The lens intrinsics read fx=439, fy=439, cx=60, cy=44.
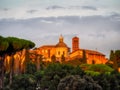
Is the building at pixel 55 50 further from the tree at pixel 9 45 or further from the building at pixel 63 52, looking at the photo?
the tree at pixel 9 45

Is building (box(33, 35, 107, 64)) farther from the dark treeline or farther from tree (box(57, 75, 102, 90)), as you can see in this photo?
tree (box(57, 75, 102, 90))

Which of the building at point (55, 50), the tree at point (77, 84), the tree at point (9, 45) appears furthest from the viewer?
the building at point (55, 50)

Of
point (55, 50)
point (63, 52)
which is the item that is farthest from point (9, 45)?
point (55, 50)

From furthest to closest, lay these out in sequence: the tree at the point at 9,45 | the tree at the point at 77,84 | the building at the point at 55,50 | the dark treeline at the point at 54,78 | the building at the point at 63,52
Result: the building at the point at 55,50 < the building at the point at 63,52 < the dark treeline at the point at 54,78 < the tree at the point at 77,84 < the tree at the point at 9,45

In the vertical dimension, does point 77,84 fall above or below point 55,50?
below

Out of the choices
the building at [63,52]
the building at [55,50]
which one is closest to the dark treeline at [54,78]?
the building at [63,52]

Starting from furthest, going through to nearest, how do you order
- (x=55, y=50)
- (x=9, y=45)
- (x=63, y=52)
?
(x=55, y=50)
(x=63, y=52)
(x=9, y=45)

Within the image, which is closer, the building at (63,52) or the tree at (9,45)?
the tree at (9,45)

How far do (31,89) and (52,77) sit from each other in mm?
3440

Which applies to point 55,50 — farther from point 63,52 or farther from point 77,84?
point 77,84

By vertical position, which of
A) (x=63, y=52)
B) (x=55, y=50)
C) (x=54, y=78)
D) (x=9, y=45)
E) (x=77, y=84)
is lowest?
(x=77, y=84)

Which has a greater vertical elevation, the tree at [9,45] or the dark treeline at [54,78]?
the tree at [9,45]

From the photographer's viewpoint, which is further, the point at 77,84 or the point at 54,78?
the point at 54,78

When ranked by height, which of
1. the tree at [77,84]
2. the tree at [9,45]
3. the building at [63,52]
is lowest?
the tree at [77,84]
